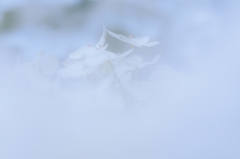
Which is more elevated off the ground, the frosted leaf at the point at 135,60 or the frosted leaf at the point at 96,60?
the frosted leaf at the point at 135,60

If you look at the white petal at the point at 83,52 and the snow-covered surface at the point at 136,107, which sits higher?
the white petal at the point at 83,52

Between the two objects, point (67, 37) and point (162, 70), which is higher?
point (67, 37)

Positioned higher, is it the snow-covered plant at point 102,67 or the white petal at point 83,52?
the white petal at point 83,52

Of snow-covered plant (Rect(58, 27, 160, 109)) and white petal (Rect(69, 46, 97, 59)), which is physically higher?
white petal (Rect(69, 46, 97, 59))

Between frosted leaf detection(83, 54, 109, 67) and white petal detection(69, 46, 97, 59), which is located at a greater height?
white petal detection(69, 46, 97, 59)

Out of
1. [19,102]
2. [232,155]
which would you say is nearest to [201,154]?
[232,155]

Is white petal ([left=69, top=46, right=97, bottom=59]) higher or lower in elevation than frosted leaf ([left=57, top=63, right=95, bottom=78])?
higher

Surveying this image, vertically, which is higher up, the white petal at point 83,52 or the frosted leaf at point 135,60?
the white petal at point 83,52

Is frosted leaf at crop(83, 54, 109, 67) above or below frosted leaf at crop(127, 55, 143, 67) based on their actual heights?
below

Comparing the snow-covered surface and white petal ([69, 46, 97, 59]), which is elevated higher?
white petal ([69, 46, 97, 59])

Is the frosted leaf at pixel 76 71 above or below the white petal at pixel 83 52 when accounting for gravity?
below

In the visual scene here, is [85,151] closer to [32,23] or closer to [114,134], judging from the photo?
[114,134]
